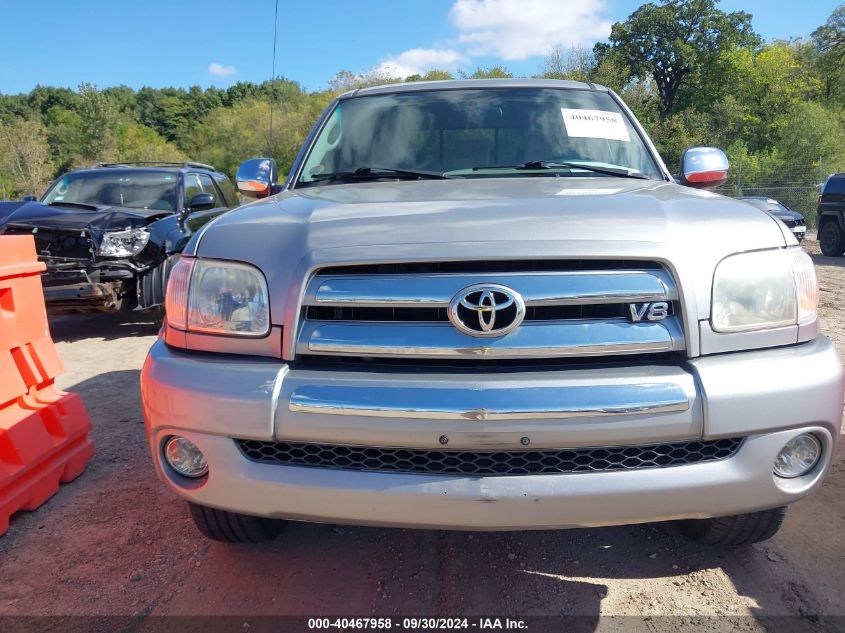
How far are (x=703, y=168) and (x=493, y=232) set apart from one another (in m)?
1.80

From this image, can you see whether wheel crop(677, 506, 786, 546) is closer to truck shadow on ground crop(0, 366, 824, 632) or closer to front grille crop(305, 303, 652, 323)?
truck shadow on ground crop(0, 366, 824, 632)

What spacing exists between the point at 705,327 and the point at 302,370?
1.17 m

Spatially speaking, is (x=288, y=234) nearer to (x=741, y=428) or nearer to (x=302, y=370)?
(x=302, y=370)

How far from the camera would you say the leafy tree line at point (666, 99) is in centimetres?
3966

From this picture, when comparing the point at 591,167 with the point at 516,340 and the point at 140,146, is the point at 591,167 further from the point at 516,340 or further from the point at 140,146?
the point at 140,146

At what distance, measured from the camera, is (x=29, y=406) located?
3020mm

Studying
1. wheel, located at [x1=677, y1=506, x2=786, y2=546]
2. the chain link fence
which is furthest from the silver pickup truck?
the chain link fence

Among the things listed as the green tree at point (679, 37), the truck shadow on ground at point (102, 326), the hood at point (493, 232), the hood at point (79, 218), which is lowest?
the truck shadow on ground at point (102, 326)

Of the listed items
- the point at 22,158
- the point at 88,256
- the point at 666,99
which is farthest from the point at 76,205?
the point at 666,99

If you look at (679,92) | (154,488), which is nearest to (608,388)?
(154,488)

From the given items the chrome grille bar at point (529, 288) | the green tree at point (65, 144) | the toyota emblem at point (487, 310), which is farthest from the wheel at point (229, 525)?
the green tree at point (65, 144)

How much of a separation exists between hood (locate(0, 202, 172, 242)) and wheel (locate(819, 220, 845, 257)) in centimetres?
1329

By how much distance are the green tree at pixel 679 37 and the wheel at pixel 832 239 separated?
38235mm

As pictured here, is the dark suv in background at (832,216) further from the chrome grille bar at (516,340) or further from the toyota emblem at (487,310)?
the toyota emblem at (487,310)
